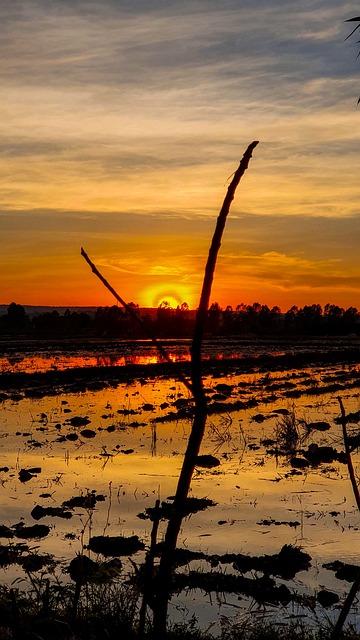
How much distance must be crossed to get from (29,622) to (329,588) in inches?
129

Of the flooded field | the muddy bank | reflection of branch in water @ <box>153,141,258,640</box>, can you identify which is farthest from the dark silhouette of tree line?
reflection of branch in water @ <box>153,141,258,640</box>

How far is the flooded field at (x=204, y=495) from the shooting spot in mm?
6375

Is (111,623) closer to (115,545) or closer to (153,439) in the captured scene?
(115,545)

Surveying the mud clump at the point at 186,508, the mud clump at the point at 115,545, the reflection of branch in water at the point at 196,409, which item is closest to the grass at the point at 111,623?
the mud clump at the point at 115,545

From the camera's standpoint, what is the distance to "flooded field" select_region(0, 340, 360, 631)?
6.38m

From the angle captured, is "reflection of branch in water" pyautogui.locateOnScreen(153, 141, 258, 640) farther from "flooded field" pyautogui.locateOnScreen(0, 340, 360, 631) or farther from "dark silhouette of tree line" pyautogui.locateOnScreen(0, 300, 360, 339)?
"dark silhouette of tree line" pyautogui.locateOnScreen(0, 300, 360, 339)

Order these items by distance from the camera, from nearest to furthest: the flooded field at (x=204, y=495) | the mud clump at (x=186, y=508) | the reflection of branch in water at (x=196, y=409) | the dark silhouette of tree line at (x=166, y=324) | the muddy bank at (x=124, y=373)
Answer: the reflection of branch in water at (x=196, y=409), the flooded field at (x=204, y=495), the mud clump at (x=186, y=508), the muddy bank at (x=124, y=373), the dark silhouette of tree line at (x=166, y=324)

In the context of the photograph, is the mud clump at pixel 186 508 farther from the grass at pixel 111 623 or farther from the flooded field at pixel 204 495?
the grass at pixel 111 623

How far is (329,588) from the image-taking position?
624cm

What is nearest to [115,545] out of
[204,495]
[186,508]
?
[186,508]

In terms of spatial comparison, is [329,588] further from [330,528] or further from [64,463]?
[64,463]

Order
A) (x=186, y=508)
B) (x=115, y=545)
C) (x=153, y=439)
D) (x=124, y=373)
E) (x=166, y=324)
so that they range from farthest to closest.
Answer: (x=166, y=324), (x=124, y=373), (x=153, y=439), (x=186, y=508), (x=115, y=545)

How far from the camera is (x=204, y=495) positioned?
30.0ft

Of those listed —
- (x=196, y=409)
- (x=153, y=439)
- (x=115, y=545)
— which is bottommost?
(x=115, y=545)
